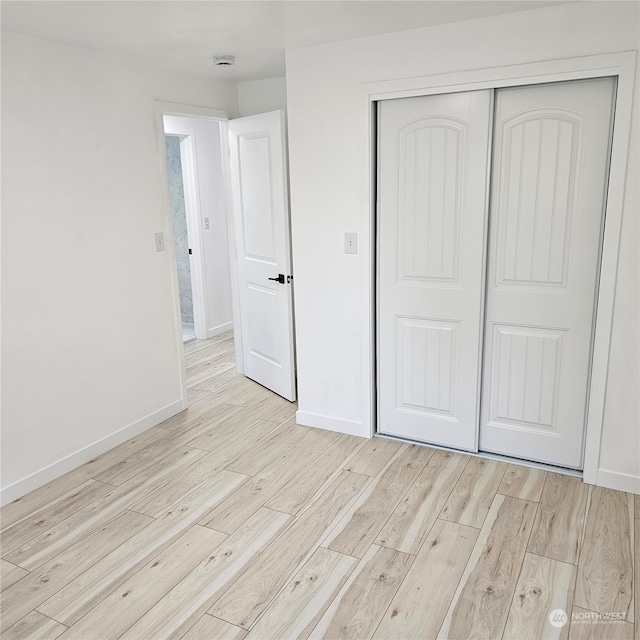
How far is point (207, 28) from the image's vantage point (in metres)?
2.69

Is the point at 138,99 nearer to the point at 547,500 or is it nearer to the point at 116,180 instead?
the point at 116,180

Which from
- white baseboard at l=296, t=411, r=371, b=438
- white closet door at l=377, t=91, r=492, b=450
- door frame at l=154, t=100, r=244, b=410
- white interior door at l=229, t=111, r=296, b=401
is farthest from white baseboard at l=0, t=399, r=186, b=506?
white closet door at l=377, t=91, r=492, b=450

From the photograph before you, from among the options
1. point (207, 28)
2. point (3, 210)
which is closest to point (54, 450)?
point (3, 210)

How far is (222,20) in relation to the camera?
257cm

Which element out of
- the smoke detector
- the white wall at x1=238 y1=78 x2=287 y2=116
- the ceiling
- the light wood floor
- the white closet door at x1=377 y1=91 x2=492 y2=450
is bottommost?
the light wood floor

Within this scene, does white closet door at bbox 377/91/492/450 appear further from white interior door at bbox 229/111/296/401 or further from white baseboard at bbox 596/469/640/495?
white interior door at bbox 229/111/296/401

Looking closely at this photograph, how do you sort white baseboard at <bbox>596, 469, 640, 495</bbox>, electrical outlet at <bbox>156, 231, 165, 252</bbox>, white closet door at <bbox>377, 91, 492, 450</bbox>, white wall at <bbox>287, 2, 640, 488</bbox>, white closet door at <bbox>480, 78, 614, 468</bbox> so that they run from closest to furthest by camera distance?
white wall at <bbox>287, 2, 640, 488</bbox>, white closet door at <bbox>480, 78, 614, 468</bbox>, white baseboard at <bbox>596, 469, 640, 495</bbox>, white closet door at <bbox>377, 91, 492, 450</bbox>, electrical outlet at <bbox>156, 231, 165, 252</bbox>

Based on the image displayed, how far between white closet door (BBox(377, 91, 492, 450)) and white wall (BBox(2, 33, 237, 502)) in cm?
144

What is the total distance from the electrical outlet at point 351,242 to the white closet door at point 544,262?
28.6 inches

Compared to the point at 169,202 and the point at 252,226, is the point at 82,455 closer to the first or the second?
the point at 169,202

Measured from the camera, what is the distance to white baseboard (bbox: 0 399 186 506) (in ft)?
9.48

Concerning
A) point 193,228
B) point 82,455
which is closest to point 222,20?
point 82,455

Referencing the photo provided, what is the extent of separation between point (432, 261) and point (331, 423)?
3.94ft

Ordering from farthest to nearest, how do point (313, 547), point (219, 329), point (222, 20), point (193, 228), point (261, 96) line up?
1. point (219, 329)
2. point (193, 228)
3. point (261, 96)
4. point (222, 20)
5. point (313, 547)
